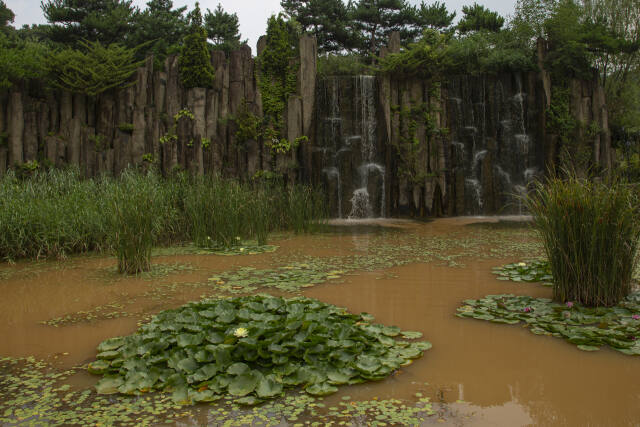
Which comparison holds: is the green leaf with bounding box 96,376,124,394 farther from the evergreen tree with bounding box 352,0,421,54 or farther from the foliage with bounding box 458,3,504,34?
the evergreen tree with bounding box 352,0,421,54

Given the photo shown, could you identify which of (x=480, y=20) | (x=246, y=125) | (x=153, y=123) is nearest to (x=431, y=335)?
(x=246, y=125)

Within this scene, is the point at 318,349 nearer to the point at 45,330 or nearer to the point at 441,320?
the point at 441,320

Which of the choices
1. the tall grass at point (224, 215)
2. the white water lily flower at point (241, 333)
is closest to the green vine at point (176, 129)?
the tall grass at point (224, 215)

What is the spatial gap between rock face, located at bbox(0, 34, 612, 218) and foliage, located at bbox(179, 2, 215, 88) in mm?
242

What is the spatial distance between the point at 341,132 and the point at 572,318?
9.68 metres

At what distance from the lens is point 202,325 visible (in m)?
2.99

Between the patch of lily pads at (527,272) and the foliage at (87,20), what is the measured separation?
17034 mm

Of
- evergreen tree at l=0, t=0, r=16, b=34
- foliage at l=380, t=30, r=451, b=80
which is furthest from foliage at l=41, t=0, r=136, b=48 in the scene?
foliage at l=380, t=30, r=451, b=80

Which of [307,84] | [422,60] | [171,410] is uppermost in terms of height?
[422,60]

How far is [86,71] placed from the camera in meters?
12.3

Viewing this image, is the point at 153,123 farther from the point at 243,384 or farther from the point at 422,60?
the point at 243,384

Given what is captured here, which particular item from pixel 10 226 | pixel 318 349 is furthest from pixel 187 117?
pixel 318 349

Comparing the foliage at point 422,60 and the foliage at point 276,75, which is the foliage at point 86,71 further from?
the foliage at point 422,60

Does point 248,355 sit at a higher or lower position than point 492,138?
lower
